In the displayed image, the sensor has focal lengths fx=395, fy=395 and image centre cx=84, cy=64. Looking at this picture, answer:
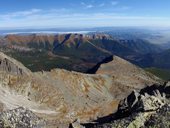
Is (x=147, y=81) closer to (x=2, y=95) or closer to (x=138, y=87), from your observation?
(x=138, y=87)

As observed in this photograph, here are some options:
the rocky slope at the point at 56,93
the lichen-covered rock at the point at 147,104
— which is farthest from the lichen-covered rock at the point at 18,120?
the rocky slope at the point at 56,93

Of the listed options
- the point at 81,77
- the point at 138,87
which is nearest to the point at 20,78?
the point at 81,77

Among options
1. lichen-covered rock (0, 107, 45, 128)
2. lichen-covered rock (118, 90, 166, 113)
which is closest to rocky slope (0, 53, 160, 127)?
lichen-covered rock (118, 90, 166, 113)

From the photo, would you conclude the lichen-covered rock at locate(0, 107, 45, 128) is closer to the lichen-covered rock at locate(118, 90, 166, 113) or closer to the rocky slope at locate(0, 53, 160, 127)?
the lichen-covered rock at locate(118, 90, 166, 113)

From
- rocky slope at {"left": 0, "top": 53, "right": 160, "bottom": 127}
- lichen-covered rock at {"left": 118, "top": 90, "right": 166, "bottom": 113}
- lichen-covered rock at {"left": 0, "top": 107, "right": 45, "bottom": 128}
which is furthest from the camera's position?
rocky slope at {"left": 0, "top": 53, "right": 160, "bottom": 127}

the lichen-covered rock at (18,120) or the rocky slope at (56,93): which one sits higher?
the lichen-covered rock at (18,120)

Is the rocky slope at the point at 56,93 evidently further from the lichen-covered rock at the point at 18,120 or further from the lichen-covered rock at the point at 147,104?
the lichen-covered rock at the point at 18,120
